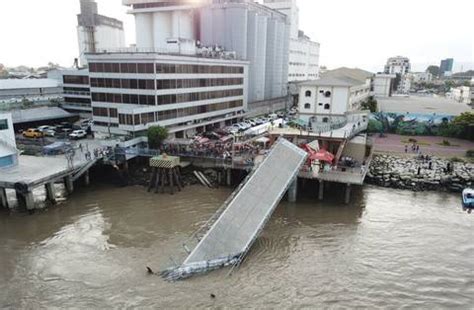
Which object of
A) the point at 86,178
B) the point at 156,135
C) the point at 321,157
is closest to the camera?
the point at 321,157

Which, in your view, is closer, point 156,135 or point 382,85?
point 156,135

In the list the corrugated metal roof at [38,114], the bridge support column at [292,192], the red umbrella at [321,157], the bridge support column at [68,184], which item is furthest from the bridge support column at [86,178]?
the corrugated metal roof at [38,114]

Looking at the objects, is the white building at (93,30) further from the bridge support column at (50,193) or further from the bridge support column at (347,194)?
the bridge support column at (347,194)

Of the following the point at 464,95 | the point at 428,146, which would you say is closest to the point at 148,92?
the point at 428,146

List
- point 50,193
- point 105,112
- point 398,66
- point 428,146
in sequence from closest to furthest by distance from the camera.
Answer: point 50,193 < point 105,112 < point 428,146 < point 398,66

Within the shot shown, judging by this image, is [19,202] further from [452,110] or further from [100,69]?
[452,110]

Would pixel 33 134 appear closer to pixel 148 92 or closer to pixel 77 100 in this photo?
pixel 77 100

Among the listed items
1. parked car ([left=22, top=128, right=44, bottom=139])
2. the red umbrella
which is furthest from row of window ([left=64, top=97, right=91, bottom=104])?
the red umbrella

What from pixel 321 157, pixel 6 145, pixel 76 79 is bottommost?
pixel 321 157
